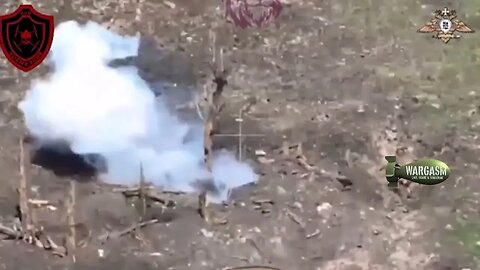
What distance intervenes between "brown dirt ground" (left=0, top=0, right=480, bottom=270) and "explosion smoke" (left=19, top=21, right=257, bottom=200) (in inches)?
0.6

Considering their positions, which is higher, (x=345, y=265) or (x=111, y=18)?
(x=111, y=18)

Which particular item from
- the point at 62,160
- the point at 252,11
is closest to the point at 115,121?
the point at 62,160

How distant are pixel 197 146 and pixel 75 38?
6.0 inches

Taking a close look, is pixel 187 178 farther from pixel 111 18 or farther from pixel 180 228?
pixel 111 18

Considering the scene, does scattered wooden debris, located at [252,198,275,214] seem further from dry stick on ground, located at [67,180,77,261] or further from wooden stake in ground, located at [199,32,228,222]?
dry stick on ground, located at [67,180,77,261]

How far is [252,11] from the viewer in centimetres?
62

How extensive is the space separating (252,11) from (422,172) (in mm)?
219

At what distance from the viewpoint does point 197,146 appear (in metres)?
0.62

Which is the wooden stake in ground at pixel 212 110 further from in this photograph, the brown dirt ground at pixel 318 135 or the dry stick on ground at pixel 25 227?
the dry stick on ground at pixel 25 227

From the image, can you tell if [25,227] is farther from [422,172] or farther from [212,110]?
[422,172]

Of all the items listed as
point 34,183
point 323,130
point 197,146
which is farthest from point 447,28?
point 34,183

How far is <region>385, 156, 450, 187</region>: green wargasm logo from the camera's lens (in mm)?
618

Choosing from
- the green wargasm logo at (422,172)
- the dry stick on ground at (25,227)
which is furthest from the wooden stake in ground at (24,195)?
the green wargasm logo at (422,172)

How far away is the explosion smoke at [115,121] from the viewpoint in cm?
62
